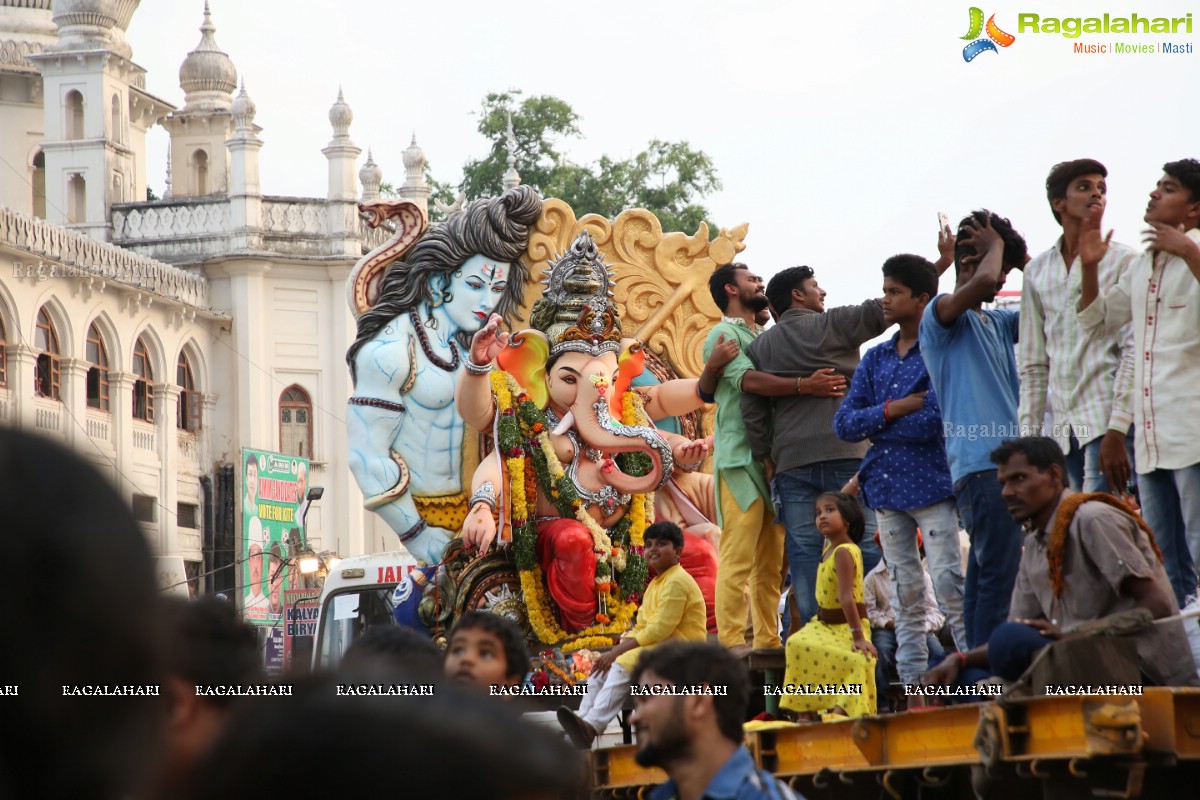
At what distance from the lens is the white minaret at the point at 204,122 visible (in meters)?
41.2

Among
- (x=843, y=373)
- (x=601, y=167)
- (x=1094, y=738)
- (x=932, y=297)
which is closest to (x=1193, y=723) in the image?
(x=1094, y=738)

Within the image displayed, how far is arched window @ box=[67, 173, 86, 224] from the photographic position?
121 ft

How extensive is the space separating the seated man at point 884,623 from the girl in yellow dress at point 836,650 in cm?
41

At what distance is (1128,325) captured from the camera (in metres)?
5.85

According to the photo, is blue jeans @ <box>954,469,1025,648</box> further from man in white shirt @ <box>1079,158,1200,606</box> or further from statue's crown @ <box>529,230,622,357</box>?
statue's crown @ <box>529,230,622,357</box>

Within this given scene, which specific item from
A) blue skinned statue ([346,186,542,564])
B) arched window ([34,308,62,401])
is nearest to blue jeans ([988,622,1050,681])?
blue skinned statue ([346,186,542,564])

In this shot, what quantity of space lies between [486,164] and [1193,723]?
96.5 feet

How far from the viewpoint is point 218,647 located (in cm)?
370

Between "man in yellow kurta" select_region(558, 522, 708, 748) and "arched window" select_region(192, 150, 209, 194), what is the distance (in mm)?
35884

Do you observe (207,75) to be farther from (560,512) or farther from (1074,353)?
(1074,353)

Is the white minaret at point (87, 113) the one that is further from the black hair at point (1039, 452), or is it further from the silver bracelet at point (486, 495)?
the black hair at point (1039, 452)

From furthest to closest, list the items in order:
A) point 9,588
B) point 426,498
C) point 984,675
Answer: point 426,498
point 984,675
point 9,588

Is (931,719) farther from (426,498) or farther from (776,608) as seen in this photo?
(426,498)

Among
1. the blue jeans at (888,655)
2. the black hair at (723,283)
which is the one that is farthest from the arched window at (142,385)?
the blue jeans at (888,655)
